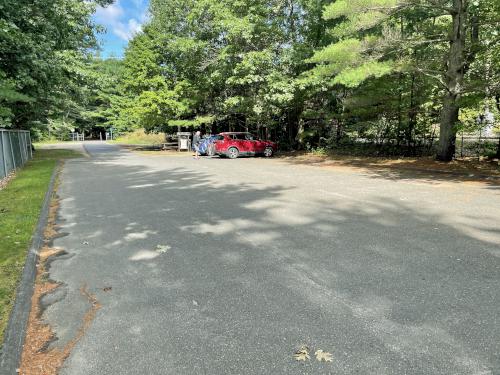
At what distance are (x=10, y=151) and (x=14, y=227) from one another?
36.4 feet

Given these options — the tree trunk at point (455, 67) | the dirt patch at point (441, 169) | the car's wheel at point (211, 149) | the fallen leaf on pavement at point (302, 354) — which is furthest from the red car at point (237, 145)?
the fallen leaf on pavement at point (302, 354)

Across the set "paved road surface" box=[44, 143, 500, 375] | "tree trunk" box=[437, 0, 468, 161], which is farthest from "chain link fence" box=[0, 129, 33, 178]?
"tree trunk" box=[437, 0, 468, 161]

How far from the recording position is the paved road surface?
2.95m

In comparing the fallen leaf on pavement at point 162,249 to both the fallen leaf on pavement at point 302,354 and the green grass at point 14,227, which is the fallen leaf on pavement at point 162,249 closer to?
the green grass at point 14,227

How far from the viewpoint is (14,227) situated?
21.9 ft

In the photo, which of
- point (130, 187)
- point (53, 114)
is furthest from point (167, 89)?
point (130, 187)

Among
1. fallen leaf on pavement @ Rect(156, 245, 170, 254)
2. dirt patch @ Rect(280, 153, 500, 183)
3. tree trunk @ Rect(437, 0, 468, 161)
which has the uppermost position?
tree trunk @ Rect(437, 0, 468, 161)

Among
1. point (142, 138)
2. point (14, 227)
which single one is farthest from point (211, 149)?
point (142, 138)

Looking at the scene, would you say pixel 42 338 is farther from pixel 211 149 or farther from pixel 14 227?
pixel 211 149

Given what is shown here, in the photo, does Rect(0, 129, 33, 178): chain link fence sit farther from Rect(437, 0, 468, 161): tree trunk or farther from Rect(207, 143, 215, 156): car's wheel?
Rect(437, 0, 468, 161): tree trunk

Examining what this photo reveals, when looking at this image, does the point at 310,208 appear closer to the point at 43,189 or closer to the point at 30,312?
the point at 30,312

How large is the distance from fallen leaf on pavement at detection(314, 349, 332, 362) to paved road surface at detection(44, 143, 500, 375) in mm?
71

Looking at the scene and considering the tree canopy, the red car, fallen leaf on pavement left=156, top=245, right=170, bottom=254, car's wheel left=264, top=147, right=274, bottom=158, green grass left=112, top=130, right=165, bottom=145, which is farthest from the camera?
green grass left=112, top=130, right=165, bottom=145

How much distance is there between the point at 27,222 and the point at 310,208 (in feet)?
17.1
